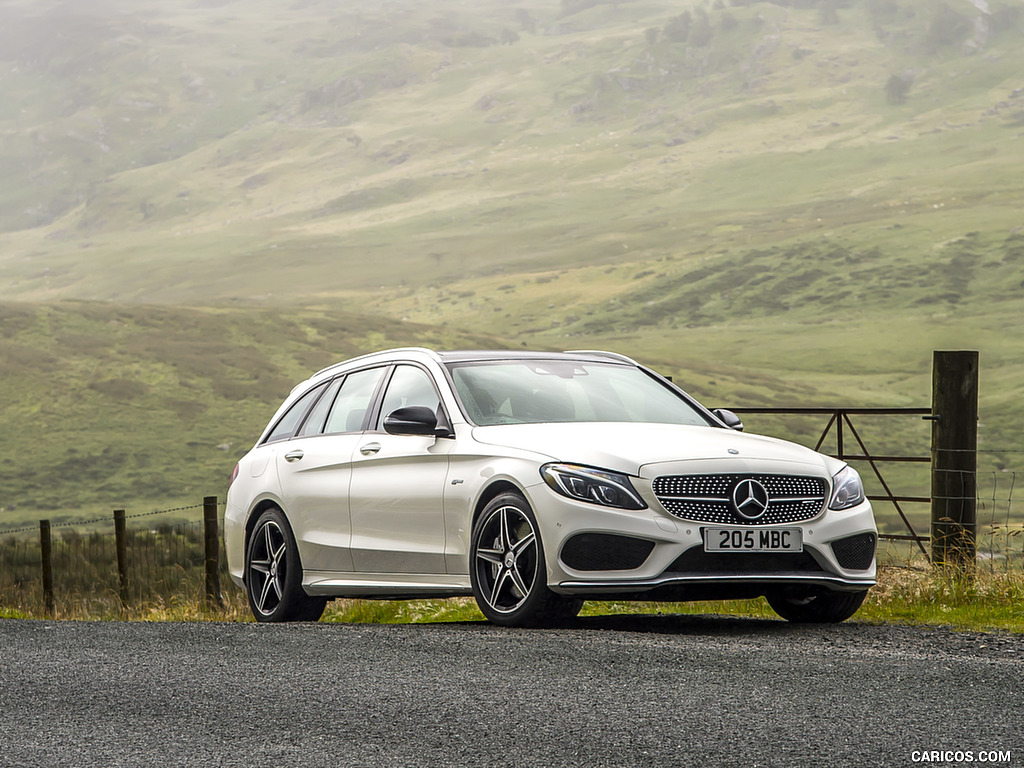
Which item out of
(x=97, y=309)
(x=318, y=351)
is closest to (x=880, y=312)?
(x=318, y=351)

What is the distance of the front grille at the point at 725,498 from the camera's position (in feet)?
23.4

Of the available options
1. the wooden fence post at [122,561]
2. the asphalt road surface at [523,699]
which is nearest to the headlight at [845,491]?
the asphalt road surface at [523,699]

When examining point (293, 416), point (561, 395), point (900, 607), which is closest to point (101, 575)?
point (293, 416)

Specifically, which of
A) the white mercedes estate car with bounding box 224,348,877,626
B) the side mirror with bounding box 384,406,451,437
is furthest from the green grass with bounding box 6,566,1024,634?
the side mirror with bounding box 384,406,451,437

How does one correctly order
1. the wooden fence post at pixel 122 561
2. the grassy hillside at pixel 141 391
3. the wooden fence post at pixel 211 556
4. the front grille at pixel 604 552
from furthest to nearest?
1. the grassy hillside at pixel 141 391
2. the wooden fence post at pixel 122 561
3. the wooden fence post at pixel 211 556
4. the front grille at pixel 604 552

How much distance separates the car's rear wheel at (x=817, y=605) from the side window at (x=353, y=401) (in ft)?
9.23

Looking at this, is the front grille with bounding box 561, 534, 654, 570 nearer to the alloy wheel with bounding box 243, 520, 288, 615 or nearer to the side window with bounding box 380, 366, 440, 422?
the side window with bounding box 380, 366, 440, 422

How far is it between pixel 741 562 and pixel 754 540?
0.13 meters

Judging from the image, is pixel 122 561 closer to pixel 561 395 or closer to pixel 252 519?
pixel 252 519

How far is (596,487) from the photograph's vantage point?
280 inches

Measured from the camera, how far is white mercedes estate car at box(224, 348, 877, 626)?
709 cm

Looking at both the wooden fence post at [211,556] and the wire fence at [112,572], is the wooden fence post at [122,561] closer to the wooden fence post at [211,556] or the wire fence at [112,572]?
the wire fence at [112,572]

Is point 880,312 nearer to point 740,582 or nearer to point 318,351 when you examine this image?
point 318,351

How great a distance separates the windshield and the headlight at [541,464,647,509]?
1.00m
